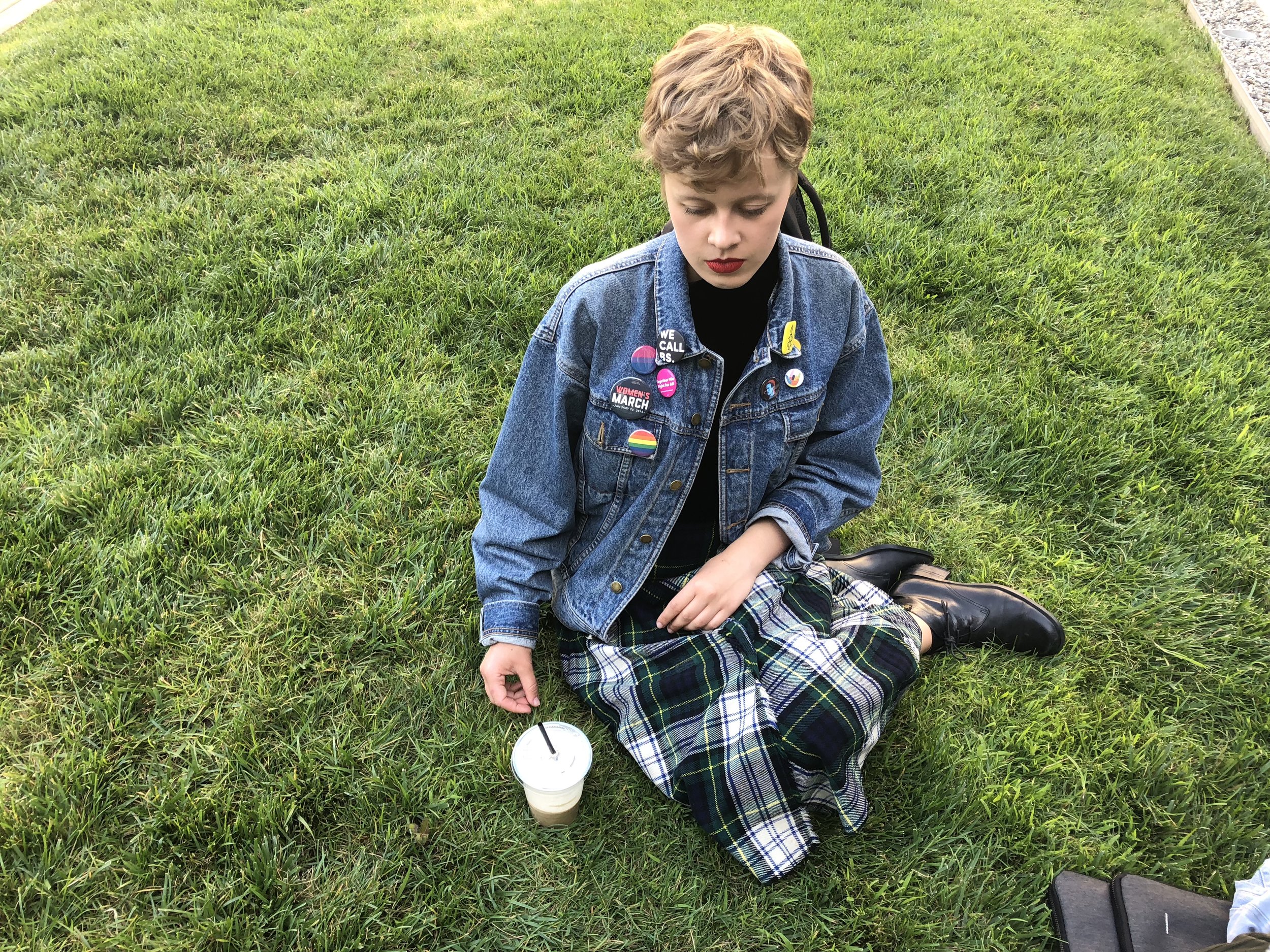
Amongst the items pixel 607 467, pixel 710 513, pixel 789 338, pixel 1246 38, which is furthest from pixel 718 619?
pixel 1246 38

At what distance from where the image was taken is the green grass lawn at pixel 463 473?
1816mm

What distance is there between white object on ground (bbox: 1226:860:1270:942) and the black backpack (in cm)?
168

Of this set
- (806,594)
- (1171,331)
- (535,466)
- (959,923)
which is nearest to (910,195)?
(1171,331)

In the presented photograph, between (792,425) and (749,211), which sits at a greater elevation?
(749,211)

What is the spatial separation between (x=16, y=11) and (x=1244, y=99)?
8.01 meters

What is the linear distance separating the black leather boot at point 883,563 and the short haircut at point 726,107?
1227 millimetres

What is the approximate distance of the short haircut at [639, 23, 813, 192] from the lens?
1.50 metres

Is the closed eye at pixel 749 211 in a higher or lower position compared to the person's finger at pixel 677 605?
higher

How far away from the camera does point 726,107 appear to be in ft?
4.93

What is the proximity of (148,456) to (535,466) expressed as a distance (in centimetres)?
143

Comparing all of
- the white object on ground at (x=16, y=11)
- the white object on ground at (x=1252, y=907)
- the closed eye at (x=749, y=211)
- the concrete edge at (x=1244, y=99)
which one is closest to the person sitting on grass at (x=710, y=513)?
the closed eye at (x=749, y=211)

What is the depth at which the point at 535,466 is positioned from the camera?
6.29 ft

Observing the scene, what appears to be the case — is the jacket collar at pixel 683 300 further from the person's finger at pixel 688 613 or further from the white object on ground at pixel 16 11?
the white object on ground at pixel 16 11

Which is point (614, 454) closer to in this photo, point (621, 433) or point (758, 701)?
point (621, 433)
